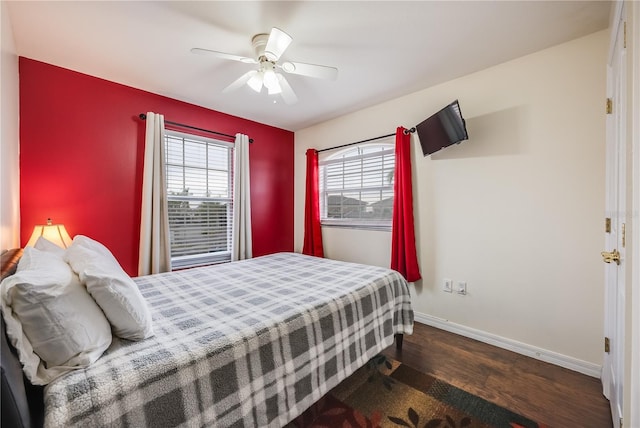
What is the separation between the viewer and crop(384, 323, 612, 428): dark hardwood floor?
156 centimetres

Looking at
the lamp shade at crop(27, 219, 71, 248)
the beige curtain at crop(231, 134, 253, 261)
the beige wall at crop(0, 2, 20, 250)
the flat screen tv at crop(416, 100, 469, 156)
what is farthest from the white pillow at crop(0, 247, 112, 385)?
the flat screen tv at crop(416, 100, 469, 156)

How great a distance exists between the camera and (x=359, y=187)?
135 inches

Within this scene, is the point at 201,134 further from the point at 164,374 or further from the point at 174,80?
the point at 164,374

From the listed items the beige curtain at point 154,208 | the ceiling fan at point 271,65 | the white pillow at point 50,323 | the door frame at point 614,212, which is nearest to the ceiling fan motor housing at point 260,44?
the ceiling fan at point 271,65

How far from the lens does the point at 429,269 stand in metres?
2.76

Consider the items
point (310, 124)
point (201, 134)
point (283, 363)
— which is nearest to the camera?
point (283, 363)

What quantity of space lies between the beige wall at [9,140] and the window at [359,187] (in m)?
3.01

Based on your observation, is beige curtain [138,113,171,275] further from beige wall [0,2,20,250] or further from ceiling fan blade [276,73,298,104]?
ceiling fan blade [276,73,298,104]

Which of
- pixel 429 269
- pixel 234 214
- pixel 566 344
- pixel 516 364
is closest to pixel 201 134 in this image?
pixel 234 214

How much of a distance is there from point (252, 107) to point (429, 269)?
9.37ft

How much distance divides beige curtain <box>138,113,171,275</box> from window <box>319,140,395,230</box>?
2040 millimetres

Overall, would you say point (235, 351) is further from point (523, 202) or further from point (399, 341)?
point (523, 202)

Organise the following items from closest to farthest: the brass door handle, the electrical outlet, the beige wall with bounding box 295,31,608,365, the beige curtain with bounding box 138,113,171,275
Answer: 1. the brass door handle
2. the beige wall with bounding box 295,31,608,365
3. the electrical outlet
4. the beige curtain with bounding box 138,113,171,275

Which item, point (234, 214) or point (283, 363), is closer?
point (283, 363)
